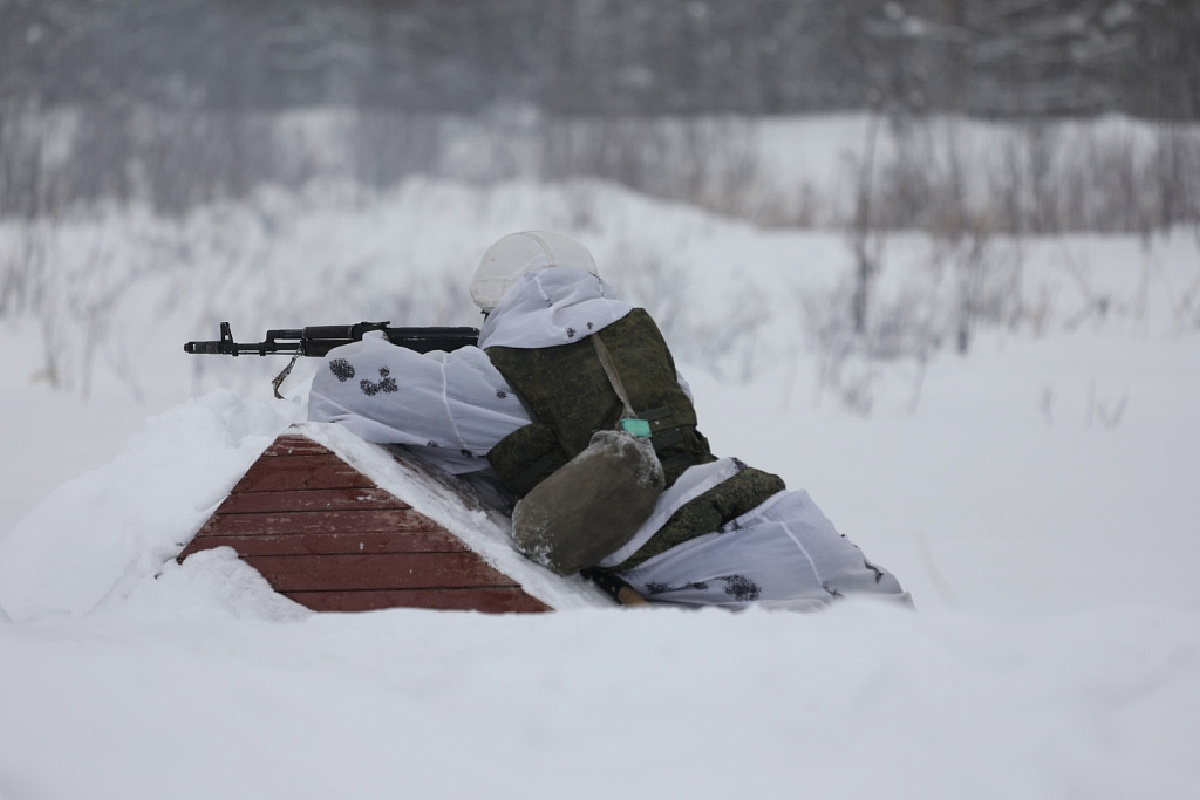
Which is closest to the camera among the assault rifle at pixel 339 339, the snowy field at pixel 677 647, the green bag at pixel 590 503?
the snowy field at pixel 677 647

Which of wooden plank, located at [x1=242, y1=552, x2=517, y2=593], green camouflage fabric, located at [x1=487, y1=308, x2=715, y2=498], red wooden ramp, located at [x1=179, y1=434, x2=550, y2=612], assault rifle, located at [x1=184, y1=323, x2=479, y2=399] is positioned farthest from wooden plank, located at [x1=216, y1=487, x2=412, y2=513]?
assault rifle, located at [x1=184, y1=323, x2=479, y2=399]

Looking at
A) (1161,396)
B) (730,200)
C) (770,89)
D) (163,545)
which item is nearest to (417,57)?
(770,89)

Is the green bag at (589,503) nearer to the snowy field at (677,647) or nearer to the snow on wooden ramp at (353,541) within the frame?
the snow on wooden ramp at (353,541)

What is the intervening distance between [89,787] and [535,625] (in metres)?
0.75

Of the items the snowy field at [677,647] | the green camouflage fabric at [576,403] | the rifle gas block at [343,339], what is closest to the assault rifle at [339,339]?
the rifle gas block at [343,339]

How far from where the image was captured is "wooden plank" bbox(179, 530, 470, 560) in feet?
7.66

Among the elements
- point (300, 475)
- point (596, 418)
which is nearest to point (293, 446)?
point (300, 475)

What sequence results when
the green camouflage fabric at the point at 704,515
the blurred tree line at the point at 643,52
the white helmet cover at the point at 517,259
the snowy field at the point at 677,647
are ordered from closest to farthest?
the snowy field at the point at 677,647 → the green camouflage fabric at the point at 704,515 → the white helmet cover at the point at 517,259 → the blurred tree line at the point at 643,52

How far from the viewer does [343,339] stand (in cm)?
287

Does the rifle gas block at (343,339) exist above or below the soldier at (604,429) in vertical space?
above

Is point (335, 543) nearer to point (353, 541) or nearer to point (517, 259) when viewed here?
point (353, 541)

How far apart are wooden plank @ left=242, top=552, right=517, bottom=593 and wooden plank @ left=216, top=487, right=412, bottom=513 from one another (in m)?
0.10

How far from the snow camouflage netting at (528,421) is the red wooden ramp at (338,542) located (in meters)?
0.18

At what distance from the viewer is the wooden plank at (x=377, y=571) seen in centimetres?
233
